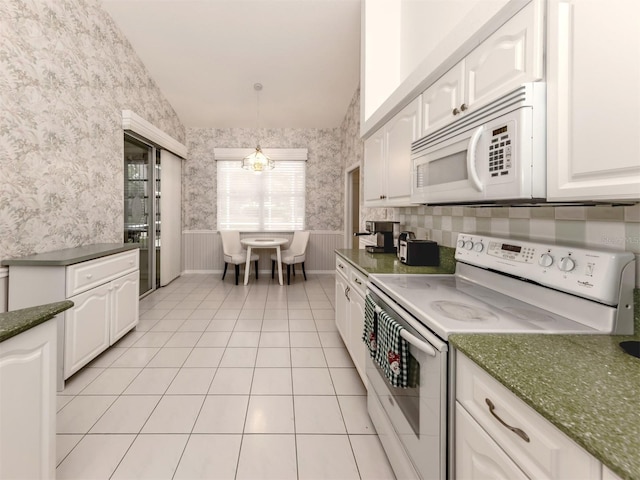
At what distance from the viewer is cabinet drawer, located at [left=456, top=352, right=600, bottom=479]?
0.57 metres

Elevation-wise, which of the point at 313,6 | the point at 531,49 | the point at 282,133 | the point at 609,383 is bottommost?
the point at 609,383

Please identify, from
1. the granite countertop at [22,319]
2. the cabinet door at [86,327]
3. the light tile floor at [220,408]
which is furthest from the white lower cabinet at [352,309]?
the cabinet door at [86,327]

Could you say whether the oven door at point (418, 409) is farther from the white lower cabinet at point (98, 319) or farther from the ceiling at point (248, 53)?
the ceiling at point (248, 53)

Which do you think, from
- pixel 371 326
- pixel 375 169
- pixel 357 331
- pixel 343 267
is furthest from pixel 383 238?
pixel 371 326

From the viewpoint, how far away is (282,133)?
584cm

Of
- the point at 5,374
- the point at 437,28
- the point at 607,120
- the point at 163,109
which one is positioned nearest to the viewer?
the point at 607,120

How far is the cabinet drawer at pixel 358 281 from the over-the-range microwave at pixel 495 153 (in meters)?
0.64

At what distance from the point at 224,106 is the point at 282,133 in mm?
1182

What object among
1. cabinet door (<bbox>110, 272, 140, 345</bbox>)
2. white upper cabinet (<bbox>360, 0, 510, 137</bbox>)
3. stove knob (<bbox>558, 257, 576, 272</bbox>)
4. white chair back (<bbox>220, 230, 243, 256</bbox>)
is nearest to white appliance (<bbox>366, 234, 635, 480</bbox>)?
stove knob (<bbox>558, 257, 576, 272</bbox>)

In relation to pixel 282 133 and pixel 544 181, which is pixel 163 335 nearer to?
pixel 544 181

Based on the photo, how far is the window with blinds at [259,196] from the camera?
5824 mm

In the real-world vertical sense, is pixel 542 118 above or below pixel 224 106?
below

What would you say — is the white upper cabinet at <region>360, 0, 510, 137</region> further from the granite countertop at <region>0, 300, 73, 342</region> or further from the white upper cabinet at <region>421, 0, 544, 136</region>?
the granite countertop at <region>0, 300, 73, 342</region>

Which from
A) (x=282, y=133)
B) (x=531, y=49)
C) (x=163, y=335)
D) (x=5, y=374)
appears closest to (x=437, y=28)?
(x=531, y=49)
